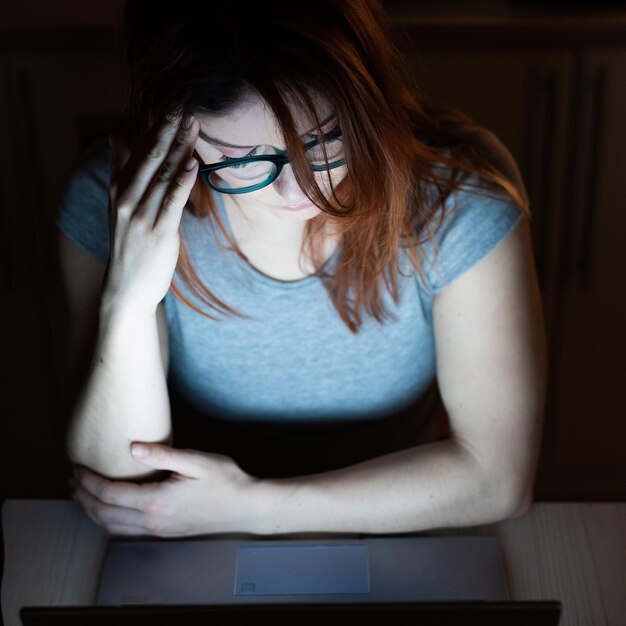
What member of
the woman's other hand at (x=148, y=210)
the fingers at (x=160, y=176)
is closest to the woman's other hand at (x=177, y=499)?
the woman's other hand at (x=148, y=210)

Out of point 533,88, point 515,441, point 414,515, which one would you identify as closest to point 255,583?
point 414,515

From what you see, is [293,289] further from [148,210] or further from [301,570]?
[301,570]

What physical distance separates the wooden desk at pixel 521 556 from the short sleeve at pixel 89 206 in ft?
1.16

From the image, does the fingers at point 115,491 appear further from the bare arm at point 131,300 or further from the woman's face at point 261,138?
the woman's face at point 261,138

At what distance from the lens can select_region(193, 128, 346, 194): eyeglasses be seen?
35.1 inches

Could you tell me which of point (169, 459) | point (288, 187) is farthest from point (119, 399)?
point (288, 187)

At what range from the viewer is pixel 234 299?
118 centimetres

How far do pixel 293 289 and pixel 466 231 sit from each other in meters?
0.25

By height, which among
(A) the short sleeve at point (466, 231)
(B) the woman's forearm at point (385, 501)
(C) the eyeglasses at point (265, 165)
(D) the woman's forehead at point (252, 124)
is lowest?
(B) the woman's forearm at point (385, 501)

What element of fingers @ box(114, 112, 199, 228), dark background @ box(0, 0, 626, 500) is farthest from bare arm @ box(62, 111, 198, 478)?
dark background @ box(0, 0, 626, 500)

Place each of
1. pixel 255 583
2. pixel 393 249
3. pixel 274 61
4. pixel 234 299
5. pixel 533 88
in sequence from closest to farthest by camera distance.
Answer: pixel 274 61, pixel 255 583, pixel 393 249, pixel 234 299, pixel 533 88

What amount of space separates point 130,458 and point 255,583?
0.24m

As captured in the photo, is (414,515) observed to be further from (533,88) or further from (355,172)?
(533,88)

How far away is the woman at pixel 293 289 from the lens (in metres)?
0.87
